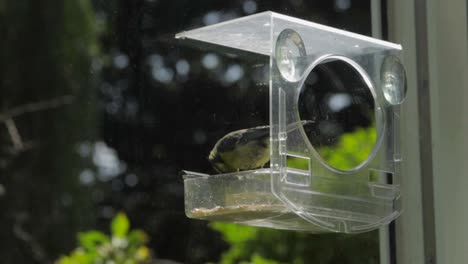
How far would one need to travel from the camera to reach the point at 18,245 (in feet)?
6.77

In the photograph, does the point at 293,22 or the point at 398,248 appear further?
the point at 398,248

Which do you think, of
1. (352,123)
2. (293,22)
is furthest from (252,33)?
(352,123)

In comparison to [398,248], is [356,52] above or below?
above

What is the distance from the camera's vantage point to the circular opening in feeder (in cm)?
112

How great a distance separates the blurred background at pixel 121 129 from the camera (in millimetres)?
1344

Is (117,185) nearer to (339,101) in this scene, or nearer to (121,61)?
(121,61)

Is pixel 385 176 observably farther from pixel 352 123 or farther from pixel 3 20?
pixel 3 20

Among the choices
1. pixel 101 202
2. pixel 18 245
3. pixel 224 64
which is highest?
pixel 224 64

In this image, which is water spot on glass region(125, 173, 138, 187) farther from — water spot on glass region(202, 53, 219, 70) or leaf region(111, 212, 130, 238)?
water spot on glass region(202, 53, 219, 70)

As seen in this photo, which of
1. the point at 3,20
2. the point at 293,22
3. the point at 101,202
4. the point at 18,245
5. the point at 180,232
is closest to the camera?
the point at 293,22

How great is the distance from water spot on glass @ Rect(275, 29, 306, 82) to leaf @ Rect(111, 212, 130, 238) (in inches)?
28.2

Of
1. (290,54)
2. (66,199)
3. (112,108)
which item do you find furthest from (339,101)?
(66,199)

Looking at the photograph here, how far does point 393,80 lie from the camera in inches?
47.9

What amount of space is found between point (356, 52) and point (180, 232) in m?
0.41
